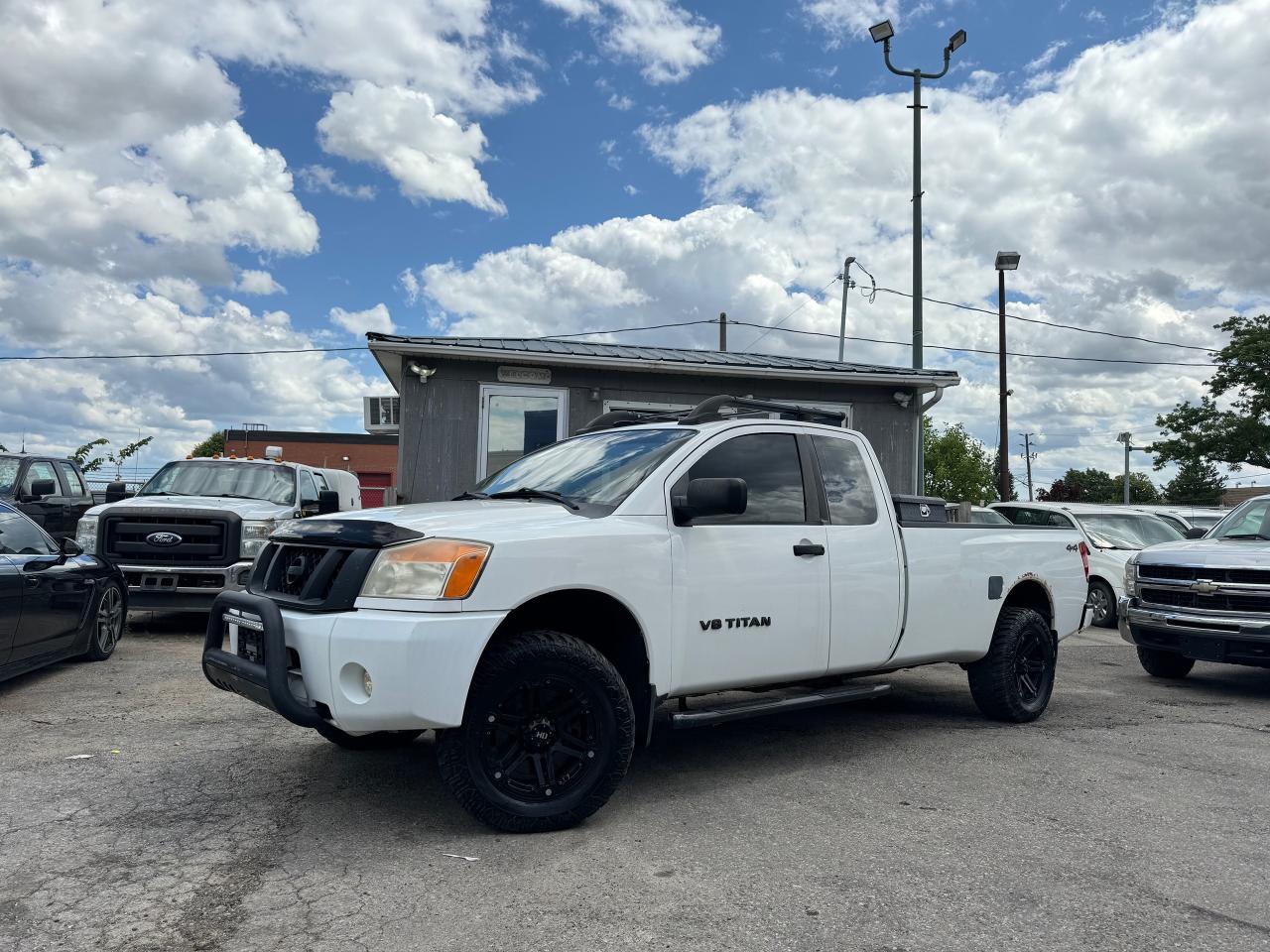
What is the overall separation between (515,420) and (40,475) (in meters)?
6.07

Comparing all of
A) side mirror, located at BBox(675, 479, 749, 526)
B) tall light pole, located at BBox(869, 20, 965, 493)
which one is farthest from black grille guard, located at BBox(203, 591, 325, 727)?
tall light pole, located at BBox(869, 20, 965, 493)

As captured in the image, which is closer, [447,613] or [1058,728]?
[447,613]

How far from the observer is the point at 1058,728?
6.41 m

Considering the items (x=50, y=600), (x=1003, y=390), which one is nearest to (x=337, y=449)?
(x=1003, y=390)

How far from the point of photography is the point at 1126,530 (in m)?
14.1

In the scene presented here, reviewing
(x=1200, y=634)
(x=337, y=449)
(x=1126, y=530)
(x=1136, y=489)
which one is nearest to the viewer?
(x=1200, y=634)

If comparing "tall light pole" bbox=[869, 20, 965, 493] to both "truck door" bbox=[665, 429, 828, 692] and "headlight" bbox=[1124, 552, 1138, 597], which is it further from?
"truck door" bbox=[665, 429, 828, 692]

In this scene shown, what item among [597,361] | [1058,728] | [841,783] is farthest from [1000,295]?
[841,783]

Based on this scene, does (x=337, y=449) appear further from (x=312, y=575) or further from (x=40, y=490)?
(x=312, y=575)

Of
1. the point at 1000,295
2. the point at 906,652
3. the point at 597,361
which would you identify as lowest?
the point at 906,652

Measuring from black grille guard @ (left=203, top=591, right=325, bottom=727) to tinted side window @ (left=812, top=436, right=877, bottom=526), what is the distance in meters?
2.92

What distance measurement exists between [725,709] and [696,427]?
4.76 feet

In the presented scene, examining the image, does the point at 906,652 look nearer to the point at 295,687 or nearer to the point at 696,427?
the point at 696,427

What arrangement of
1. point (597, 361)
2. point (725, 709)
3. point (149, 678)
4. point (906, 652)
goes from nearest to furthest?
1. point (725, 709)
2. point (906, 652)
3. point (149, 678)
4. point (597, 361)
